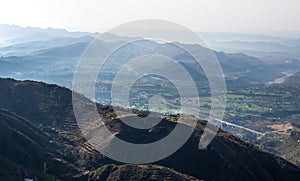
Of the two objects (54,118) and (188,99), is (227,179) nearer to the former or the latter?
(54,118)

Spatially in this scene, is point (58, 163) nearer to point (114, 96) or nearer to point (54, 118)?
point (54, 118)

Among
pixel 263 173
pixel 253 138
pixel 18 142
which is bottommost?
pixel 253 138

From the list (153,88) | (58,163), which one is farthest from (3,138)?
(153,88)

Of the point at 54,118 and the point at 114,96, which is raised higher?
the point at 54,118

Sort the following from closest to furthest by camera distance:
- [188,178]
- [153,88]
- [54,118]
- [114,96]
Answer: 1. [188,178]
2. [54,118]
3. [114,96]
4. [153,88]

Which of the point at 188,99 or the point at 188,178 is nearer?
the point at 188,178

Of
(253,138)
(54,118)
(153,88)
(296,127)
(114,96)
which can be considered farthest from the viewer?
(153,88)
